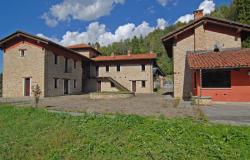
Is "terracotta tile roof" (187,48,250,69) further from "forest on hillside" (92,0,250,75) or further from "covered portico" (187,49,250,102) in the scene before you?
"forest on hillside" (92,0,250,75)

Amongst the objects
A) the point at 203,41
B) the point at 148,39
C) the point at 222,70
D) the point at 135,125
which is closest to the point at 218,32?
the point at 203,41

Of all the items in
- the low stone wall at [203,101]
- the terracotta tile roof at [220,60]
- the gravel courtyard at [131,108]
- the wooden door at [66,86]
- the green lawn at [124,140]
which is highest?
the terracotta tile roof at [220,60]

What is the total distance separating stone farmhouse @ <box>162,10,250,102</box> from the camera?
54.5 feet

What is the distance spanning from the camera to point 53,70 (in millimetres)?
28109

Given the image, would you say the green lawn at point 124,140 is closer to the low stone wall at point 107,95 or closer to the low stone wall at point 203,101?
the low stone wall at point 203,101

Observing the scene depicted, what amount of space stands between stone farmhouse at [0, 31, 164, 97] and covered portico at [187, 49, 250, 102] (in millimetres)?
17048

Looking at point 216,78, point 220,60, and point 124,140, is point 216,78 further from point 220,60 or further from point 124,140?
point 124,140

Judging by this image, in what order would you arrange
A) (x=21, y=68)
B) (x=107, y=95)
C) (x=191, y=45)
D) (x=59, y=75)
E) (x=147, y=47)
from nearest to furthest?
(x=191, y=45) < (x=107, y=95) < (x=21, y=68) < (x=59, y=75) < (x=147, y=47)

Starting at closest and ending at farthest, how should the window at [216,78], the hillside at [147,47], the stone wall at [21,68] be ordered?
the window at [216,78]
the stone wall at [21,68]
the hillside at [147,47]

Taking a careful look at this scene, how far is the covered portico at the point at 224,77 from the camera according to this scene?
16.4 meters

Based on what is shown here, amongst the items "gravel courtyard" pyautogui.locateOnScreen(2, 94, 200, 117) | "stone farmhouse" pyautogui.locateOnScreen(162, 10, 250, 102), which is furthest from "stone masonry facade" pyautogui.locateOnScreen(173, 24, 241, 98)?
"gravel courtyard" pyautogui.locateOnScreen(2, 94, 200, 117)

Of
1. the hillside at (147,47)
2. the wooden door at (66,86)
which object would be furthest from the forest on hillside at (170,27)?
the wooden door at (66,86)

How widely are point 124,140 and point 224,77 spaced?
12688 millimetres

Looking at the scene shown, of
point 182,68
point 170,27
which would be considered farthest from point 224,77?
point 170,27
